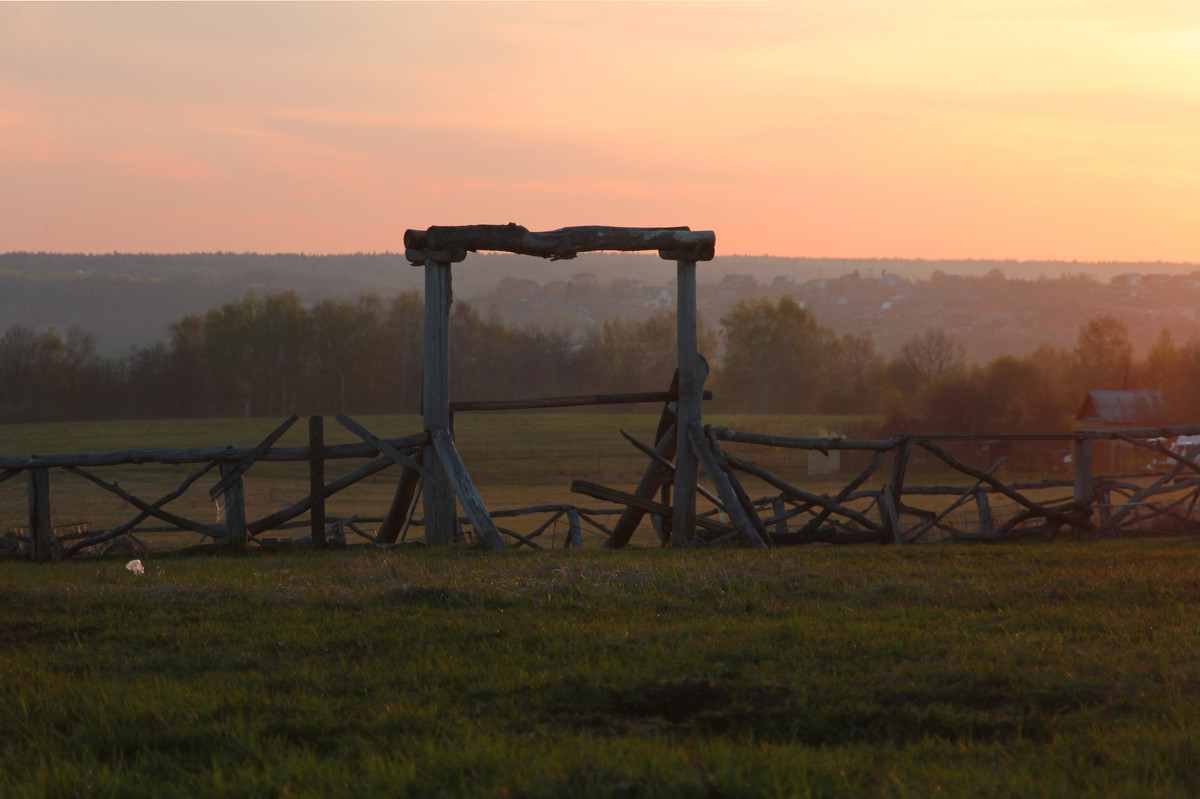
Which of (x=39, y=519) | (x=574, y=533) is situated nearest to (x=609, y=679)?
(x=39, y=519)

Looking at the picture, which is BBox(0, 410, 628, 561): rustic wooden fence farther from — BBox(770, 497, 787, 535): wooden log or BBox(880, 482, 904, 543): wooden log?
BBox(880, 482, 904, 543): wooden log

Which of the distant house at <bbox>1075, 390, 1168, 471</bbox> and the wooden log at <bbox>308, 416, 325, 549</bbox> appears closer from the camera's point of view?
the wooden log at <bbox>308, 416, 325, 549</bbox>

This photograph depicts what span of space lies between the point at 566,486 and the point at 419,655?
49630mm

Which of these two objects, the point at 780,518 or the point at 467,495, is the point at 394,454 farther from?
the point at 780,518

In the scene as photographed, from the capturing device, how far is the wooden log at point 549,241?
11.8m

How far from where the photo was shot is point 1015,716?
4.79 m

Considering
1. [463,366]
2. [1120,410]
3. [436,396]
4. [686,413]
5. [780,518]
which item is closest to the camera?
[436,396]

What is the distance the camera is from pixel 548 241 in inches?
475

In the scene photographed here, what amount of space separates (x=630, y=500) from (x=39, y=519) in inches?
286

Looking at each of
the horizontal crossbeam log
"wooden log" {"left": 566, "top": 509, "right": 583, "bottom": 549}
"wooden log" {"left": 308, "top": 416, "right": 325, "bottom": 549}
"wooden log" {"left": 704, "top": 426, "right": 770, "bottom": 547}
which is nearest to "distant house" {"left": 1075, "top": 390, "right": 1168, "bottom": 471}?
"wooden log" {"left": 566, "top": 509, "right": 583, "bottom": 549}

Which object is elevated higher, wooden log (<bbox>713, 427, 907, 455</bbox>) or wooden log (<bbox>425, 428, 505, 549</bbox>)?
wooden log (<bbox>713, 427, 907, 455</bbox>)

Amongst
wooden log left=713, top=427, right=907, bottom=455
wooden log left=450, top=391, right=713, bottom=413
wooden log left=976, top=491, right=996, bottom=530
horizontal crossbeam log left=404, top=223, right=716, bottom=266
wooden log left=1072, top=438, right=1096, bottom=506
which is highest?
horizontal crossbeam log left=404, top=223, right=716, bottom=266

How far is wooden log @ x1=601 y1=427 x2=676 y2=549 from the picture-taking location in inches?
502

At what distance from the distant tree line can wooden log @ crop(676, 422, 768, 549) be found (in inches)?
2624
